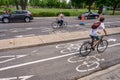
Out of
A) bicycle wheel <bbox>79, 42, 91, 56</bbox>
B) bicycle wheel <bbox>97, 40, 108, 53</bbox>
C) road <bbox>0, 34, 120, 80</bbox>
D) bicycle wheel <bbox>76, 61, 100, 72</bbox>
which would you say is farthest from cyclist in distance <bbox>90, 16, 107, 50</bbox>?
bicycle wheel <bbox>76, 61, 100, 72</bbox>

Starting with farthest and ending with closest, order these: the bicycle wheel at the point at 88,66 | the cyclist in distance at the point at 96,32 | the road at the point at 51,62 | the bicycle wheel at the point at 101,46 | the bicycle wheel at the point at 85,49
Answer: the bicycle wheel at the point at 101,46 < the bicycle wheel at the point at 85,49 < the cyclist in distance at the point at 96,32 < the bicycle wheel at the point at 88,66 < the road at the point at 51,62

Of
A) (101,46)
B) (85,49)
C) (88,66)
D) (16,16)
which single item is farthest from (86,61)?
(16,16)

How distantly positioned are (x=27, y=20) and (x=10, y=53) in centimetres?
1464

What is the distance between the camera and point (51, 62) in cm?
689

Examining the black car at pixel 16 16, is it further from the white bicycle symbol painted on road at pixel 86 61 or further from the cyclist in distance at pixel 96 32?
the cyclist in distance at pixel 96 32

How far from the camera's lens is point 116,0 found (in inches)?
1656

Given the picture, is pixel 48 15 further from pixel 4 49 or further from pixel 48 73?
pixel 48 73

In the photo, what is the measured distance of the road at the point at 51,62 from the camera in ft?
18.7

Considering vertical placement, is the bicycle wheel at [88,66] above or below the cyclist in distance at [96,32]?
below

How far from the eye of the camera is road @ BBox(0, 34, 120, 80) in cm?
571

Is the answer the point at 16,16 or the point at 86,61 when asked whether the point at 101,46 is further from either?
the point at 16,16

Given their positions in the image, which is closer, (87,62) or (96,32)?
(87,62)

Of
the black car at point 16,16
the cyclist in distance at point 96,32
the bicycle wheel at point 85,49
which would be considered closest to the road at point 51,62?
the bicycle wheel at point 85,49

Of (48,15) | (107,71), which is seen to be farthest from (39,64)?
(48,15)
